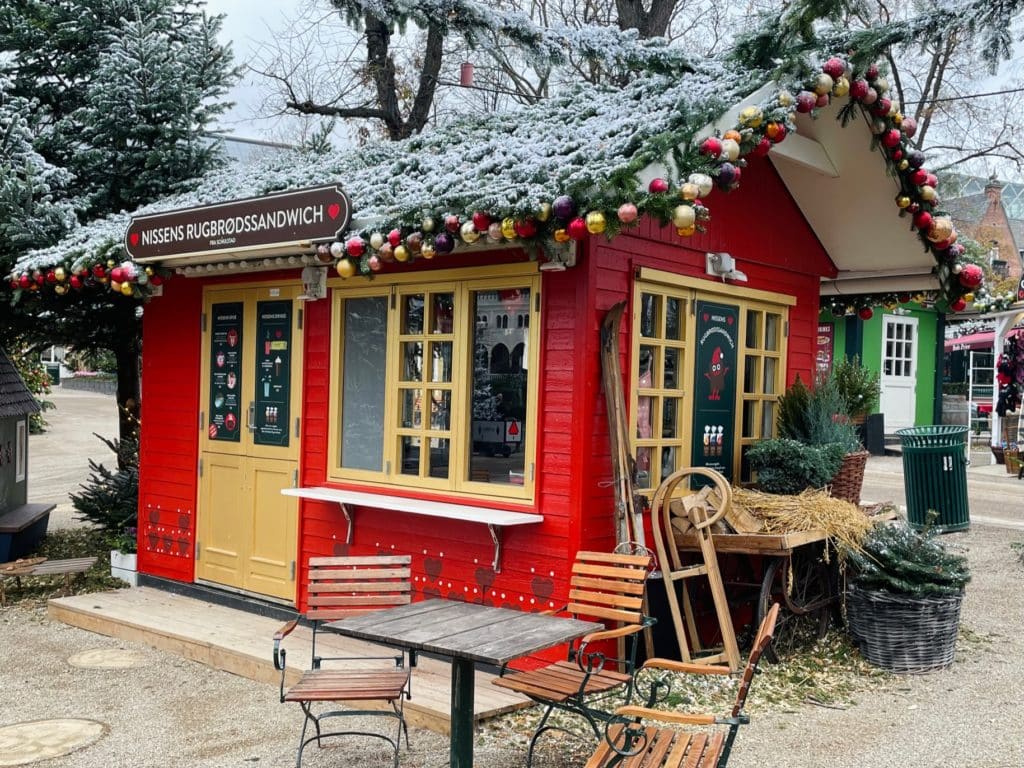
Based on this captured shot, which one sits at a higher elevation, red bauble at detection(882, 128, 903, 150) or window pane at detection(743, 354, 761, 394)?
red bauble at detection(882, 128, 903, 150)

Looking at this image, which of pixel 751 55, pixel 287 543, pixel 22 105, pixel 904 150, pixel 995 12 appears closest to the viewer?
pixel 995 12

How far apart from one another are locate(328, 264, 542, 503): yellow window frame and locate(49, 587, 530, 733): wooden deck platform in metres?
1.12

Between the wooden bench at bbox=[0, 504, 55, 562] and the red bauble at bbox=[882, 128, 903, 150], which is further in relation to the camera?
the wooden bench at bbox=[0, 504, 55, 562]

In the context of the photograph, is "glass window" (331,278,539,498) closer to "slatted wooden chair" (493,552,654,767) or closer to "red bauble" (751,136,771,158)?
"slatted wooden chair" (493,552,654,767)

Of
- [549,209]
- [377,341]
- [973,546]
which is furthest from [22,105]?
[973,546]

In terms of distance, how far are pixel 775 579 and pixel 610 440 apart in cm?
181

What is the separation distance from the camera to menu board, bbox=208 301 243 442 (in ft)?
26.5

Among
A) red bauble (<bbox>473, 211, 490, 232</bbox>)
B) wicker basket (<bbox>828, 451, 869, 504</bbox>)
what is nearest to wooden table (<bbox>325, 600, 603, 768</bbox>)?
red bauble (<bbox>473, 211, 490, 232</bbox>)

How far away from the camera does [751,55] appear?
246 inches

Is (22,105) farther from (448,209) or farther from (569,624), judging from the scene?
(569,624)

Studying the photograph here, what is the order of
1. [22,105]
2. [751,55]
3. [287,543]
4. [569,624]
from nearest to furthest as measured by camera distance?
[569,624] < [751,55] < [287,543] < [22,105]

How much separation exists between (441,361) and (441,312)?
1.07 ft

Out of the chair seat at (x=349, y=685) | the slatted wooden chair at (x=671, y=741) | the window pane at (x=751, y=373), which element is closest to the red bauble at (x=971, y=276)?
the window pane at (x=751, y=373)

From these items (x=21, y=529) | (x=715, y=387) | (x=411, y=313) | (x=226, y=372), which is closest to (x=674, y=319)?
(x=715, y=387)
